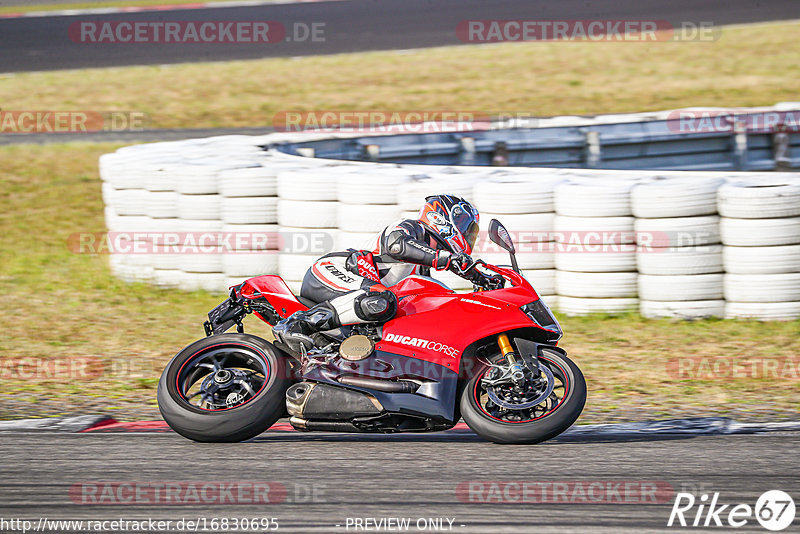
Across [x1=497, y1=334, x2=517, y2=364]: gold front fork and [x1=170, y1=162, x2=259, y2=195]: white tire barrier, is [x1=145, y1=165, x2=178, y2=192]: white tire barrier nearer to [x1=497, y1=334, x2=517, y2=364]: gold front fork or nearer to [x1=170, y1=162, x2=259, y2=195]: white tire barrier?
[x1=170, y1=162, x2=259, y2=195]: white tire barrier

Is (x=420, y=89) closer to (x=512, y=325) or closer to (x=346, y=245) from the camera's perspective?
(x=346, y=245)

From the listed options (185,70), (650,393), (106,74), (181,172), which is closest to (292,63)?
(185,70)

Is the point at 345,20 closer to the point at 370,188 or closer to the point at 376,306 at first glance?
the point at 370,188

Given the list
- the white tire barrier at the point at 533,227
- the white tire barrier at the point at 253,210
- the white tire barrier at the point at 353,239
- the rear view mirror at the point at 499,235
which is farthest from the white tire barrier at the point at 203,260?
the rear view mirror at the point at 499,235

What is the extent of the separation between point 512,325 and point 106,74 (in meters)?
16.6

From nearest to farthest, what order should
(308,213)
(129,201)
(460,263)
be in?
(460,263)
(308,213)
(129,201)

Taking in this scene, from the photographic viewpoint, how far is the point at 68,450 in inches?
216

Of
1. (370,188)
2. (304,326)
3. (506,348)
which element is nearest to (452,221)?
(506,348)

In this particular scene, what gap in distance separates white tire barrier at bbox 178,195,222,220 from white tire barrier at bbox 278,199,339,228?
2.21 feet

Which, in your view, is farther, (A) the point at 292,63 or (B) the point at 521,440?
(A) the point at 292,63

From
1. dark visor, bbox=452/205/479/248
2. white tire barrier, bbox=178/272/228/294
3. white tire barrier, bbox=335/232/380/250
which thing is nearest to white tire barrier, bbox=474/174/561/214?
white tire barrier, bbox=335/232/380/250

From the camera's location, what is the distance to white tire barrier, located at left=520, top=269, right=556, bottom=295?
8.48 metres

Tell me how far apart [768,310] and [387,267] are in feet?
12.3

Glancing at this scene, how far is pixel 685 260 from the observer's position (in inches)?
320
